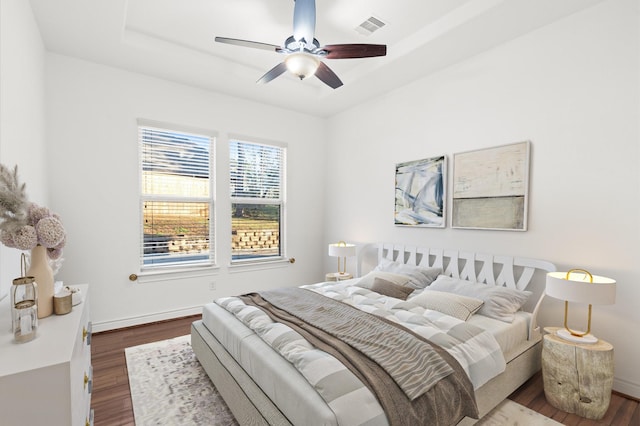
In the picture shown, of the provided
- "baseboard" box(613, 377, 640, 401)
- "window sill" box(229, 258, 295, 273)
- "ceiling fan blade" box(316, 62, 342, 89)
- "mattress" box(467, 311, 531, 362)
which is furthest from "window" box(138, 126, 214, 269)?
"baseboard" box(613, 377, 640, 401)

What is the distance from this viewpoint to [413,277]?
3324mm

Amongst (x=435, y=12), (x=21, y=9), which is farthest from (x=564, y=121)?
(x=21, y=9)

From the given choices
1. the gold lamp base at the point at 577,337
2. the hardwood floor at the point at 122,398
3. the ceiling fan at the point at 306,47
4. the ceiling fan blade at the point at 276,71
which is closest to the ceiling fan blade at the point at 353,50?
the ceiling fan at the point at 306,47

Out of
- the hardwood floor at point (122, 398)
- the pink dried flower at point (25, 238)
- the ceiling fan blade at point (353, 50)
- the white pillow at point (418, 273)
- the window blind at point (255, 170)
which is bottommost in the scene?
the hardwood floor at point (122, 398)

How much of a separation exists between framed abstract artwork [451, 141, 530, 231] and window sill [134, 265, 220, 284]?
3173mm

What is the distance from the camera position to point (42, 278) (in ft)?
4.89

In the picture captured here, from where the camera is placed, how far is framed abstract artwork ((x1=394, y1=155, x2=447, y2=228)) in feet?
11.6

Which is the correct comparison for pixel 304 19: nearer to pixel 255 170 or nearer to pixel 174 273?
pixel 255 170

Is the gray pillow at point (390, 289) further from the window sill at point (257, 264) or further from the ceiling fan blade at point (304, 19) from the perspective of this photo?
the ceiling fan blade at point (304, 19)

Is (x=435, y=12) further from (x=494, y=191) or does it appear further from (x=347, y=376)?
(x=347, y=376)

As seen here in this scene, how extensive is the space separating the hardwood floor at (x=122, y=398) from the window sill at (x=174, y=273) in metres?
0.76

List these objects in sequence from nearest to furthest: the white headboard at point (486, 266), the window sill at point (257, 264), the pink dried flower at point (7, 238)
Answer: the pink dried flower at point (7, 238)
the white headboard at point (486, 266)
the window sill at point (257, 264)

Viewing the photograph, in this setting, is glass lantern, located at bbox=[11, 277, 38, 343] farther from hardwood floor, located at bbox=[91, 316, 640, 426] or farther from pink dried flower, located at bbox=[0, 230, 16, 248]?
hardwood floor, located at bbox=[91, 316, 640, 426]

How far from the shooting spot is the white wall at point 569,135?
2.32m
